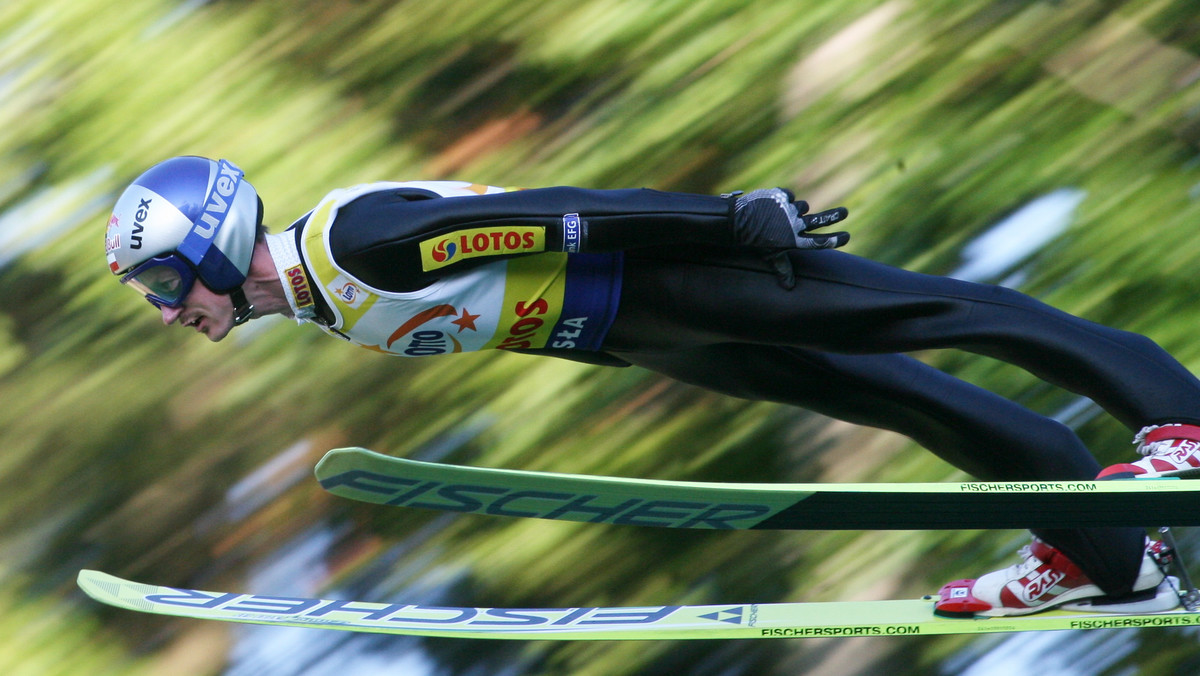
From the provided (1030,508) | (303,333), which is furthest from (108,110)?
(1030,508)

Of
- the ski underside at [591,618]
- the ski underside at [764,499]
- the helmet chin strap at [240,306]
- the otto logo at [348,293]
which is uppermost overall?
the otto logo at [348,293]

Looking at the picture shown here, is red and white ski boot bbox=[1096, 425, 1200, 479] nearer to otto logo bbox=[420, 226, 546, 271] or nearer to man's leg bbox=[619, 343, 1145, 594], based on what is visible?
man's leg bbox=[619, 343, 1145, 594]

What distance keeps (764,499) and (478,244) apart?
28.5 inches

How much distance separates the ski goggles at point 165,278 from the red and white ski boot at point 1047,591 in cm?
169

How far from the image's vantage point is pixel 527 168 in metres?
4.01

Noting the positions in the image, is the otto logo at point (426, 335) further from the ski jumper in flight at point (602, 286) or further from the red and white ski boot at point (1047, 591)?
the red and white ski boot at point (1047, 591)

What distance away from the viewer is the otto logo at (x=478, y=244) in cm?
223

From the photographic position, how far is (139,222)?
2.31 meters

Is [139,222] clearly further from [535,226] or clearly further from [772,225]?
[772,225]

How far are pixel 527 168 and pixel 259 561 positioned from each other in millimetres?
1483

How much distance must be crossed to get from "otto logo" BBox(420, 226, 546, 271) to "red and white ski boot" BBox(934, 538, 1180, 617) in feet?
3.96

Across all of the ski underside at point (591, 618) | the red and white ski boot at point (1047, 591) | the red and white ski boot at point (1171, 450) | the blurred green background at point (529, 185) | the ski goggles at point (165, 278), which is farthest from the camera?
the blurred green background at point (529, 185)

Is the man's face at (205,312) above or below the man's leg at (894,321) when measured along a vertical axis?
above

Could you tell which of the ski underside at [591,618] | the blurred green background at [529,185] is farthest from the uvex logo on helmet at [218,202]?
the blurred green background at [529,185]
